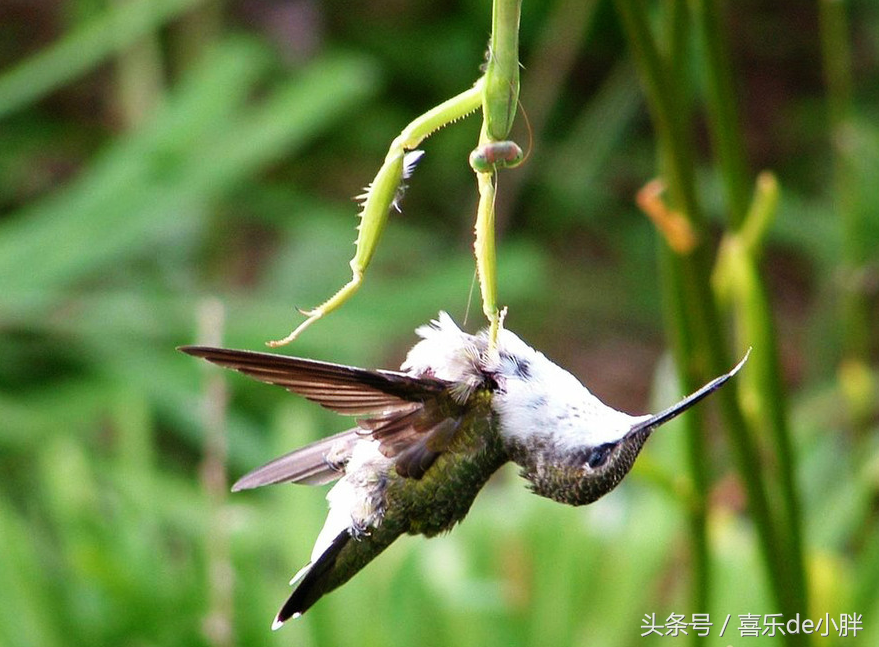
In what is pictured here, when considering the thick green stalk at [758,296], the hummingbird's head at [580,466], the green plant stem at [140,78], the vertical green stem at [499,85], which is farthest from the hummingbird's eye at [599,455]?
the green plant stem at [140,78]

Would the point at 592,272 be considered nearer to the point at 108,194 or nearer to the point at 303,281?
the point at 303,281

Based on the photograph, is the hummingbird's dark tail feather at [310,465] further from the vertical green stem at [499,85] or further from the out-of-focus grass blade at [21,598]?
the out-of-focus grass blade at [21,598]

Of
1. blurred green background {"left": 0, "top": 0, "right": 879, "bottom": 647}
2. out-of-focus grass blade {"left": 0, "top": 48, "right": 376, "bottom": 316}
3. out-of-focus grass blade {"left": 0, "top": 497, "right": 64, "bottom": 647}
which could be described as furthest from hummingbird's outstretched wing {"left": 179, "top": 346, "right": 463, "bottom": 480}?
out-of-focus grass blade {"left": 0, "top": 48, "right": 376, "bottom": 316}

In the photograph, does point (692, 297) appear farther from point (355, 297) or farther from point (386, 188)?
point (355, 297)

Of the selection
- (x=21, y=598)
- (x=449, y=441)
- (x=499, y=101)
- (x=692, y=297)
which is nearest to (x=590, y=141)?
(x=21, y=598)

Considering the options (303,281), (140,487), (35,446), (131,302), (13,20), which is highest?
(13,20)

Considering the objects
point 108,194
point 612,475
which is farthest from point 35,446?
point 612,475
